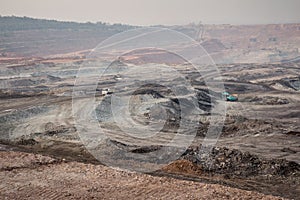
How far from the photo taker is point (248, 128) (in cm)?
2295

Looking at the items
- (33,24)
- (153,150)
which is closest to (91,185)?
(153,150)

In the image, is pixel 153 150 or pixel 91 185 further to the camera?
pixel 153 150

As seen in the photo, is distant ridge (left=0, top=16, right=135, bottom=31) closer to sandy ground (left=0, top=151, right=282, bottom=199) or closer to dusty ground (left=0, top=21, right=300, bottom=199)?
dusty ground (left=0, top=21, right=300, bottom=199)

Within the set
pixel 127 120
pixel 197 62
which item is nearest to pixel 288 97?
pixel 127 120

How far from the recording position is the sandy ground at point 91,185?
1035 cm

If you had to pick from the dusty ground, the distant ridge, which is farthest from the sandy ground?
the distant ridge

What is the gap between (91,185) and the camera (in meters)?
11.1

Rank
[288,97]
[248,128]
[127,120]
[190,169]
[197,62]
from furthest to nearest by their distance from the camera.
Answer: [197,62]
[288,97]
[127,120]
[248,128]
[190,169]

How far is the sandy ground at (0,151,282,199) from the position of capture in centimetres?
1035

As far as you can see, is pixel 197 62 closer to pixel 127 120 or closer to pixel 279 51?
pixel 279 51

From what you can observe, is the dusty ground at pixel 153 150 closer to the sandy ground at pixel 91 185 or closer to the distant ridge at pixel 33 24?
the sandy ground at pixel 91 185

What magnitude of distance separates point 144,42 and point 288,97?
69.1 metres

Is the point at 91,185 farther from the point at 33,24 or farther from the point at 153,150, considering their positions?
the point at 33,24

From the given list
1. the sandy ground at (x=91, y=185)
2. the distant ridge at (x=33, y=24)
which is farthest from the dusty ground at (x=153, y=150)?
the distant ridge at (x=33, y=24)
